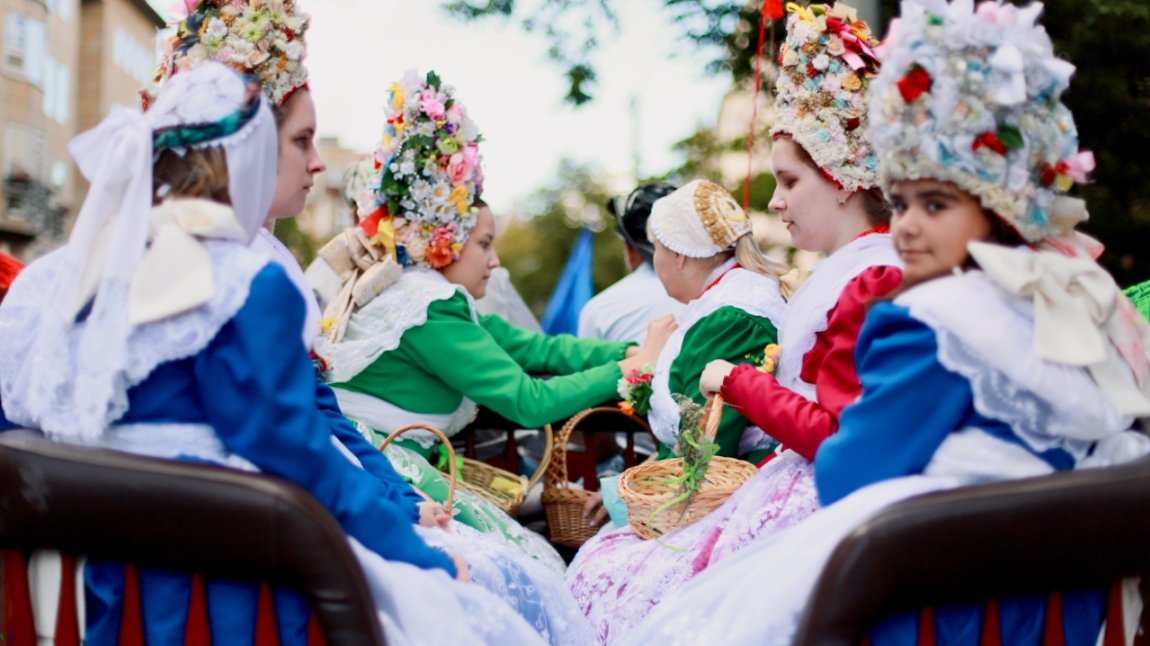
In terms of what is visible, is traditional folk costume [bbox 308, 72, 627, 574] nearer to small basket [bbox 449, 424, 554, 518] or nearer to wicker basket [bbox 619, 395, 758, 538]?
small basket [bbox 449, 424, 554, 518]

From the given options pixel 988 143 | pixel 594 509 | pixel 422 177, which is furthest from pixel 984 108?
pixel 422 177

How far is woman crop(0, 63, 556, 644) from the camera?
216cm

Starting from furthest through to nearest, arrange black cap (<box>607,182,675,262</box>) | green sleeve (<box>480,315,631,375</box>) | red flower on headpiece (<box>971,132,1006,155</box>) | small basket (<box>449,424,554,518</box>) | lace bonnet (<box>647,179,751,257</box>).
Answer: black cap (<box>607,182,675,262</box>) → green sleeve (<box>480,315,631,375</box>) → small basket (<box>449,424,554,518</box>) → lace bonnet (<box>647,179,751,257</box>) → red flower on headpiece (<box>971,132,1006,155</box>)

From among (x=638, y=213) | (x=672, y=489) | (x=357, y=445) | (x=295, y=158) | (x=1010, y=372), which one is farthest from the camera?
(x=638, y=213)

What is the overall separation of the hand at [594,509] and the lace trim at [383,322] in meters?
0.78

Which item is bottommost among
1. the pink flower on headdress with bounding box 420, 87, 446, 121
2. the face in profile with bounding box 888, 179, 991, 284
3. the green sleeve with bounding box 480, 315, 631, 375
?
the green sleeve with bounding box 480, 315, 631, 375

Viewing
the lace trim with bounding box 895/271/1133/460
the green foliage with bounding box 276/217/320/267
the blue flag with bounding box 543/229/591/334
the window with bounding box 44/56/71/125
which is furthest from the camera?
the green foliage with bounding box 276/217/320/267

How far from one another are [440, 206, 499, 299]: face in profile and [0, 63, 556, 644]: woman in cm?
194

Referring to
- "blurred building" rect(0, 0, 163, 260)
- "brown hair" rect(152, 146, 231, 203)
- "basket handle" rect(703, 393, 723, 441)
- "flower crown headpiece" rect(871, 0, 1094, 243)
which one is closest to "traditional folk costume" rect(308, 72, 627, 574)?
"basket handle" rect(703, 393, 723, 441)

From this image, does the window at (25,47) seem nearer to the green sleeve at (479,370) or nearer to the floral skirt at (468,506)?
the green sleeve at (479,370)

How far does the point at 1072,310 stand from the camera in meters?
2.16

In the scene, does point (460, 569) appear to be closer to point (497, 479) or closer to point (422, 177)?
point (497, 479)

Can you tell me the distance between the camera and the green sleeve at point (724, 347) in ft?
11.6

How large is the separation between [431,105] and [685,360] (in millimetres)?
1384
